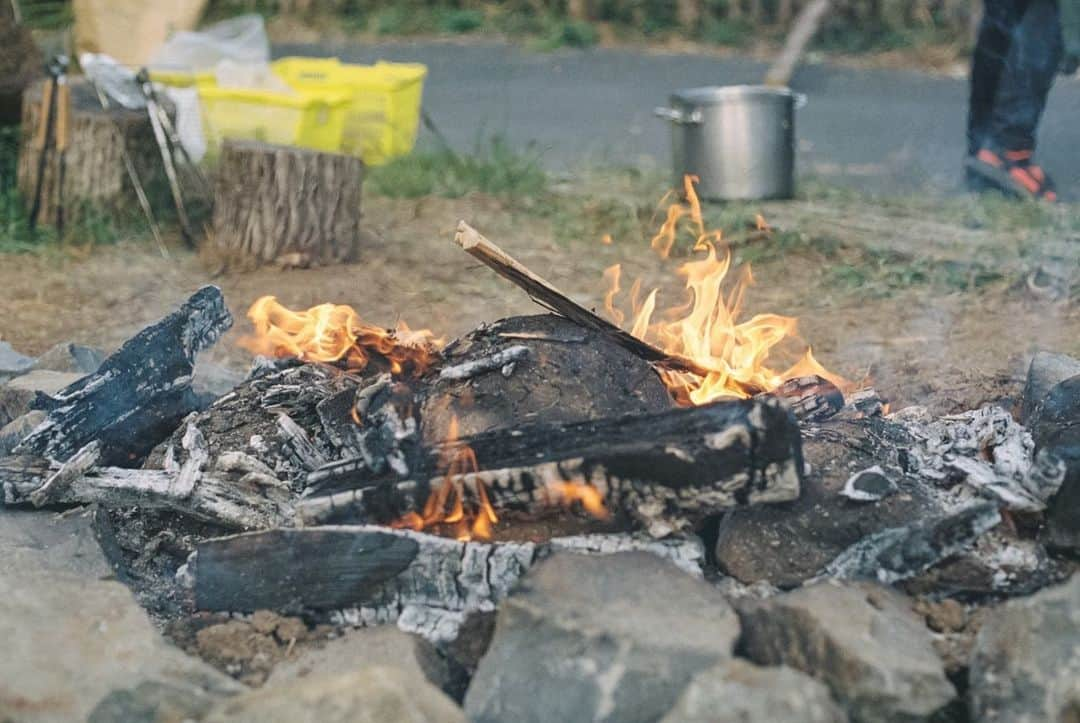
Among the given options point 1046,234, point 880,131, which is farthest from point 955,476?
point 880,131

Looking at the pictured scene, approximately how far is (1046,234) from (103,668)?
533 centimetres

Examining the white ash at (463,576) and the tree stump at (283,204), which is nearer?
the white ash at (463,576)

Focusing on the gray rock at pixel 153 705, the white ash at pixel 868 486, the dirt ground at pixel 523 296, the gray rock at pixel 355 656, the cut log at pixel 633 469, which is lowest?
the dirt ground at pixel 523 296

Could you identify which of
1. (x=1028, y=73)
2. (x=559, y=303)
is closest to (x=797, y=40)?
(x=1028, y=73)

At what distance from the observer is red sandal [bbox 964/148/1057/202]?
7379mm

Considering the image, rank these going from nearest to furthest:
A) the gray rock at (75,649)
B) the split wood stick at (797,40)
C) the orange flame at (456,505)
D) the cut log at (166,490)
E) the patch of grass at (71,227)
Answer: the gray rock at (75,649)
the orange flame at (456,505)
the cut log at (166,490)
the patch of grass at (71,227)
the split wood stick at (797,40)

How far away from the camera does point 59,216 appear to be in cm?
709

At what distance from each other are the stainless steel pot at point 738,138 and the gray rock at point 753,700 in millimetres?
5389

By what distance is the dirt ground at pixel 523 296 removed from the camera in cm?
520

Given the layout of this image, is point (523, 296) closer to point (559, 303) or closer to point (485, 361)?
point (559, 303)

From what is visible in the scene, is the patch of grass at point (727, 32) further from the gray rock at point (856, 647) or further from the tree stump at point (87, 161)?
the gray rock at point (856, 647)

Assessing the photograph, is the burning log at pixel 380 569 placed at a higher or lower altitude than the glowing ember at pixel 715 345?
lower

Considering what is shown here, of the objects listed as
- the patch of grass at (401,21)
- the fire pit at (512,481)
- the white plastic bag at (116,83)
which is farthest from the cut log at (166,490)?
the patch of grass at (401,21)

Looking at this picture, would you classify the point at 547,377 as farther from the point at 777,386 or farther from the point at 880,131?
the point at 880,131
